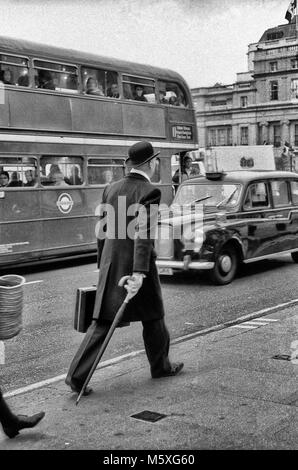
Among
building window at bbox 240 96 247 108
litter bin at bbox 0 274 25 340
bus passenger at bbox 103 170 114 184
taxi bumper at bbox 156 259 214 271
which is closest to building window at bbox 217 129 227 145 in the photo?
building window at bbox 240 96 247 108

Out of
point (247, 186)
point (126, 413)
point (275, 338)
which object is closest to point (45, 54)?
point (247, 186)

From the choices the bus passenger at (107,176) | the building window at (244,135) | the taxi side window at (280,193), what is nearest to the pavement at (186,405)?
the taxi side window at (280,193)

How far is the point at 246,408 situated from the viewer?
181 inches

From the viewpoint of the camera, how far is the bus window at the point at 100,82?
566 inches

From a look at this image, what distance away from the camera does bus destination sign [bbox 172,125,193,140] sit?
16750 mm

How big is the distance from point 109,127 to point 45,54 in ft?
7.41

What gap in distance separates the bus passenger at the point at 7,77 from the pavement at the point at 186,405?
7.90 m

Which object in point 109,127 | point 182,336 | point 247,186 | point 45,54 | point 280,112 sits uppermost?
point 280,112

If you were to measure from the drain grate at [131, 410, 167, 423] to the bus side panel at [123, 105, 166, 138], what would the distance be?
37.1 feet

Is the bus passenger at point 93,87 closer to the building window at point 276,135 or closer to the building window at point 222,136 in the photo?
the building window at point 276,135

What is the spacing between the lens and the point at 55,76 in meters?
13.7

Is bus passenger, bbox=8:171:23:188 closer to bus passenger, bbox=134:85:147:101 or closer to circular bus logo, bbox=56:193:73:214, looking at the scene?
circular bus logo, bbox=56:193:73:214

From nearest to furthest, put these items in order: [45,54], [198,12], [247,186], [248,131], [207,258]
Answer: [198,12], [207,258], [247,186], [45,54], [248,131]
